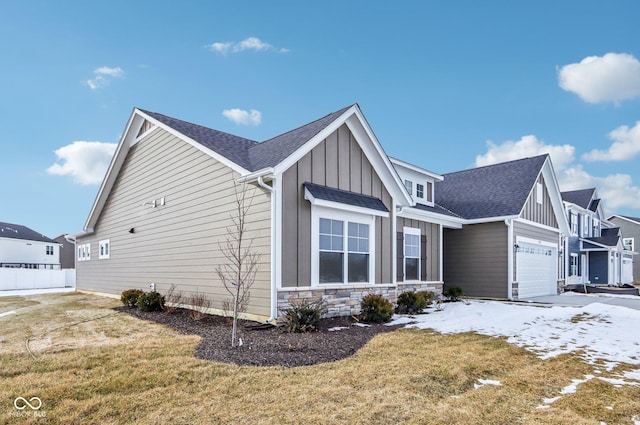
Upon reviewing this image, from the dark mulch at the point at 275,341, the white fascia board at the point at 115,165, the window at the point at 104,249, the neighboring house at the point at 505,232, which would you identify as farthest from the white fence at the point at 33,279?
the neighboring house at the point at 505,232

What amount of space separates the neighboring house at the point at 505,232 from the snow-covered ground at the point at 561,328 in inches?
105

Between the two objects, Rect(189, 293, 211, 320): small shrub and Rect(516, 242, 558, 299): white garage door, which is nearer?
Rect(189, 293, 211, 320): small shrub

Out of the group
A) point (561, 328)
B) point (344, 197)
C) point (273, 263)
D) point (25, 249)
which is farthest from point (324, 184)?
point (25, 249)

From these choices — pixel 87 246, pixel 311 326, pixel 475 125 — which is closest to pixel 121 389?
pixel 311 326

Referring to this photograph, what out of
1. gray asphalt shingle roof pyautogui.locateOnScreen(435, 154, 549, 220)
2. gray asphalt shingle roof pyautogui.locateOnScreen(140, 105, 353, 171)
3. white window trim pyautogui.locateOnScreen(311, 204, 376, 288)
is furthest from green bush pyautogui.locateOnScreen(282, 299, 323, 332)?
gray asphalt shingle roof pyautogui.locateOnScreen(435, 154, 549, 220)

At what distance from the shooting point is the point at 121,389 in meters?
4.32

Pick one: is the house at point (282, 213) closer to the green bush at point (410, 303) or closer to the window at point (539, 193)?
the green bush at point (410, 303)

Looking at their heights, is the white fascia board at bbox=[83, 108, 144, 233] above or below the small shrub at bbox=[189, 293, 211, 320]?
above

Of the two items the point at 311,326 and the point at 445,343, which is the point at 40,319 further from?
the point at 445,343

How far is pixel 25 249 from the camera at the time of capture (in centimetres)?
3800

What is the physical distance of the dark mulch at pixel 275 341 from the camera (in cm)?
566

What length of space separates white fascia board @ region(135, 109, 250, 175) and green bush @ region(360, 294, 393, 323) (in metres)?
4.14

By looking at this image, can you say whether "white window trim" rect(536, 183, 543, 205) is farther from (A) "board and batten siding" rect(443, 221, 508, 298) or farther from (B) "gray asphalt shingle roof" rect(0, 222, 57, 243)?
(B) "gray asphalt shingle roof" rect(0, 222, 57, 243)

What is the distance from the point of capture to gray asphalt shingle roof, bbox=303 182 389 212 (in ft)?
29.3
